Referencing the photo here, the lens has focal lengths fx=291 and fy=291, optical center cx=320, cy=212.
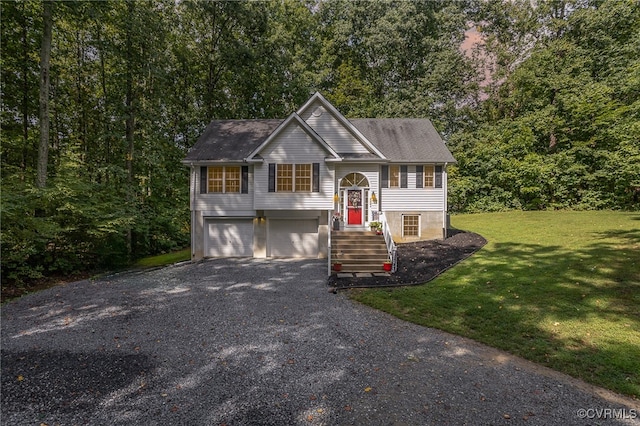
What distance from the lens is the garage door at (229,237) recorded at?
52.4ft

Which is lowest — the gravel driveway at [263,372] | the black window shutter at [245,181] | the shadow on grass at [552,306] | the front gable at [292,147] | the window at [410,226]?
the gravel driveway at [263,372]

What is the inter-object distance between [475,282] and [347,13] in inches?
1254

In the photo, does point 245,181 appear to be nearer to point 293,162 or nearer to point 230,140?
point 293,162

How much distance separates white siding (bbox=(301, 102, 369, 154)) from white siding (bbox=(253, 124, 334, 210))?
1.78 m

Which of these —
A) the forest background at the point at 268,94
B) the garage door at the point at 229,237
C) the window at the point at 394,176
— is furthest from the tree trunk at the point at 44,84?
the window at the point at 394,176

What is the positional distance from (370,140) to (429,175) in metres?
4.25

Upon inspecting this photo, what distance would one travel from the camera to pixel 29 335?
23.2 ft

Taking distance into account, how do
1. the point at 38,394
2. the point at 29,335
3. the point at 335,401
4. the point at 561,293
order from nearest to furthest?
the point at 335,401 → the point at 38,394 → the point at 29,335 → the point at 561,293

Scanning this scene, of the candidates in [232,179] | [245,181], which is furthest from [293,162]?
[232,179]

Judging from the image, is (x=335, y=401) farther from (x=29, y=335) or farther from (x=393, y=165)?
(x=393, y=165)

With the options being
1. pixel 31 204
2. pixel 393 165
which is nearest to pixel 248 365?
pixel 31 204

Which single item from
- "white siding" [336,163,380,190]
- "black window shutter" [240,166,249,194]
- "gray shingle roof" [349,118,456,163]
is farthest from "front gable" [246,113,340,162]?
"gray shingle roof" [349,118,456,163]

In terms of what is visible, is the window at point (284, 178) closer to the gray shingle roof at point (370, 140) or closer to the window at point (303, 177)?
the window at point (303, 177)

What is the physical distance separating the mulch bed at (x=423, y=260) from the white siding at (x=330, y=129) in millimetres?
6298
